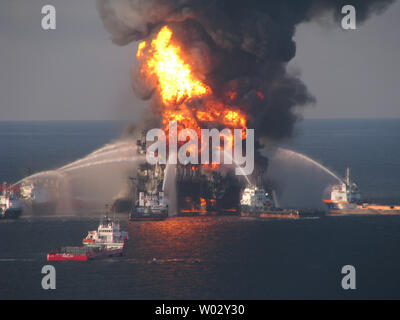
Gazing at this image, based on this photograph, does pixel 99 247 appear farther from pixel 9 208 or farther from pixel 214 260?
pixel 9 208

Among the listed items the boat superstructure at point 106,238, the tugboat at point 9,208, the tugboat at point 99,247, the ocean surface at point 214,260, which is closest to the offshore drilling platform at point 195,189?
the ocean surface at point 214,260

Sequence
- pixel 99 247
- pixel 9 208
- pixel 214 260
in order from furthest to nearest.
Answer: pixel 9 208 < pixel 99 247 < pixel 214 260

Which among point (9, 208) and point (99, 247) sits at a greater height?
point (9, 208)

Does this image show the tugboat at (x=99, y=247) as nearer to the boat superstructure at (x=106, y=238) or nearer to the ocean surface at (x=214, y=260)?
the boat superstructure at (x=106, y=238)

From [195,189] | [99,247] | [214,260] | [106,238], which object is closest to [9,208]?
[195,189]

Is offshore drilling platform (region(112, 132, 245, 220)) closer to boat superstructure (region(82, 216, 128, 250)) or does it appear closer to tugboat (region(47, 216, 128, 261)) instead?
boat superstructure (region(82, 216, 128, 250))

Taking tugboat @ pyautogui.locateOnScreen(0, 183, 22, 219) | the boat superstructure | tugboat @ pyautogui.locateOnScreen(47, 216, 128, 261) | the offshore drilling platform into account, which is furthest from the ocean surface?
the offshore drilling platform

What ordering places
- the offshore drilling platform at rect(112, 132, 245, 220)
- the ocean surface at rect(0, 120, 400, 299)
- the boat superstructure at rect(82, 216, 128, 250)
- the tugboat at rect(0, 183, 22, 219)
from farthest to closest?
the offshore drilling platform at rect(112, 132, 245, 220) → the tugboat at rect(0, 183, 22, 219) → the boat superstructure at rect(82, 216, 128, 250) → the ocean surface at rect(0, 120, 400, 299)

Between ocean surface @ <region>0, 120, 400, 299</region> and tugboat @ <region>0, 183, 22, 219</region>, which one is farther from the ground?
tugboat @ <region>0, 183, 22, 219</region>
